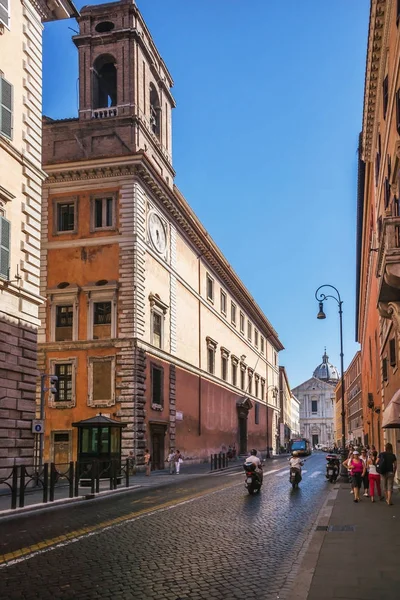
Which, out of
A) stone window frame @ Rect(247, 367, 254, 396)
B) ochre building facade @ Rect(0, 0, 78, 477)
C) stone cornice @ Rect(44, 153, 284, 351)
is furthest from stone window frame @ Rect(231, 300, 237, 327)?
ochre building facade @ Rect(0, 0, 78, 477)

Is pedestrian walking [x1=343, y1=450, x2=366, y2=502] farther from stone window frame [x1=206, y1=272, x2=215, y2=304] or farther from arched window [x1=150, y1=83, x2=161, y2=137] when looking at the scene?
stone window frame [x1=206, y1=272, x2=215, y2=304]

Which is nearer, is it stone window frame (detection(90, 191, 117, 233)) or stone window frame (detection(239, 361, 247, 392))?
stone window frame (detection(90, 191, 117, 233))

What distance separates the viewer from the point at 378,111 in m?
24.4

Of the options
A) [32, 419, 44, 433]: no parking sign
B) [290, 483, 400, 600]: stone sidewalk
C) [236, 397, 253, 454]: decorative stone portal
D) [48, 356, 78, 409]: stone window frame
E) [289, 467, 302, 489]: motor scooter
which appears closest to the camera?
[290, 483, 400, 600]: stone sidewalk

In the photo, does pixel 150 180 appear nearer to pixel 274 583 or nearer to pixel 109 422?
pixel 109 422

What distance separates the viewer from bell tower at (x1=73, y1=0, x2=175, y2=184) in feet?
125

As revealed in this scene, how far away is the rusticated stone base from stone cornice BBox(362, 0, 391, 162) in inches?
555

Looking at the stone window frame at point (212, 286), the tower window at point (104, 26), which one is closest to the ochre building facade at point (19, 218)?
the tower window at point (104, 26)

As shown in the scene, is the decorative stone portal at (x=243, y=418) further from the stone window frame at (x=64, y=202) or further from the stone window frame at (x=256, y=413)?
the stone window frame at (x=64, y=202)

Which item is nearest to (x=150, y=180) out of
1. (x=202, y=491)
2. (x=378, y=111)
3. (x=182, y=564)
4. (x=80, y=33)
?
(x=80, y=33)

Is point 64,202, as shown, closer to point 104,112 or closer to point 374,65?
point 104,112

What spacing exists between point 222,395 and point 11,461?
37.2 metres

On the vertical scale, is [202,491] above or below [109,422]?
below

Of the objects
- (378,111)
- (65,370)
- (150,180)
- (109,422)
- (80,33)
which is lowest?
(109,422)
